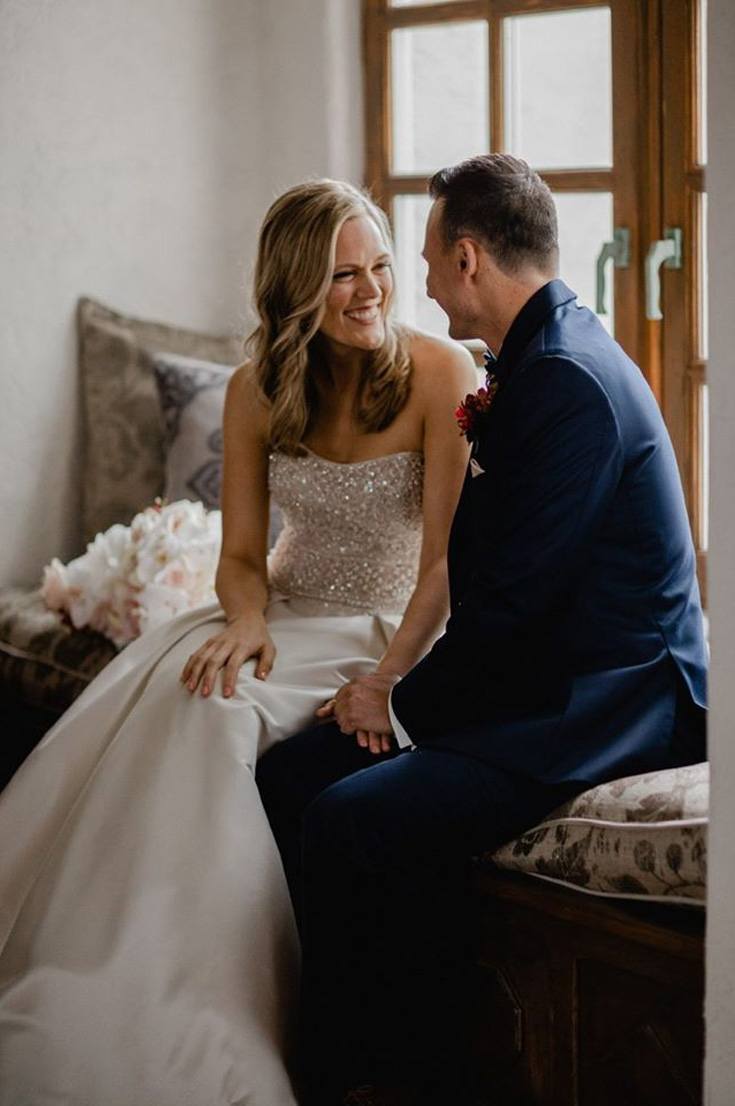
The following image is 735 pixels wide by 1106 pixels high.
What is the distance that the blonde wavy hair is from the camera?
8.36ft

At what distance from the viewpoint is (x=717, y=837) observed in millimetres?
1497

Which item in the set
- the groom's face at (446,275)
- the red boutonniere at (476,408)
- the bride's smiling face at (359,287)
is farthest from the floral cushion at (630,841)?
the bride's smiling face at (359,287)

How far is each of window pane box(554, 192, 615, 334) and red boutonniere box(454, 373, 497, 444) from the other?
1.27 metres

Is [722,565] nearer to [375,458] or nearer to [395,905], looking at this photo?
[395,905]

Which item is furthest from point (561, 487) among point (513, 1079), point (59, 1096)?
point (59, 1096)

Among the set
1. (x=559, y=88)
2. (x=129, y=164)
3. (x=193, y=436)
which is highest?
(x=559, y=88)

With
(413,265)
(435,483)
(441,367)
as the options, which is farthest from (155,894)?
(413,265)

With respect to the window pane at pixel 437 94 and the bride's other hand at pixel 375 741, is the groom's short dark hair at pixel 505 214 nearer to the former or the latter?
the bride's other hand at pixel 375 741

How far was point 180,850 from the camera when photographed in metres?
2.22

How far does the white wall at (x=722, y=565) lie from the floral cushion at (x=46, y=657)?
1.84m

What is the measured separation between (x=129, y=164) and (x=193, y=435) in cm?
79

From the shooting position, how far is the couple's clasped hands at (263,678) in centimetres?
226

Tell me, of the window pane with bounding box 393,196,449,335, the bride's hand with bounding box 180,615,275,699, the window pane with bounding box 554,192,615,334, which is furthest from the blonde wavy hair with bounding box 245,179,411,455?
the window pane with bounding box 393,196,449,335

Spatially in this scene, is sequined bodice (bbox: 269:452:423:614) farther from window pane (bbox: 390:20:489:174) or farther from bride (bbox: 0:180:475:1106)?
window pane (bbox: 390:20:489:174)
